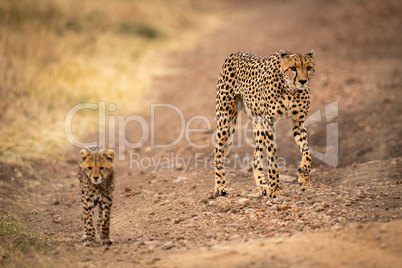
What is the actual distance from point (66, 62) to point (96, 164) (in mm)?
7262

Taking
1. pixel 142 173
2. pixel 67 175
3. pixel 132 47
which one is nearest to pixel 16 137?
pixel 67 175

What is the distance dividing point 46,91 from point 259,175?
5.50 m

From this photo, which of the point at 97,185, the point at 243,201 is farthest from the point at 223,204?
the point at 97,185

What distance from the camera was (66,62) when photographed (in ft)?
39.1

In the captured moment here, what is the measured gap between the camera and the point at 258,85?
20.7ft

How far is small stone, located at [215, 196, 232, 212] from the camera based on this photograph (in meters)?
5.84

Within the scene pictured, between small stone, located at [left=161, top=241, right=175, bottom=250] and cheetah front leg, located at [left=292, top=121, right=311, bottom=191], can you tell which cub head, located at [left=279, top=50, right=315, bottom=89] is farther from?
small stone, located at [left=161, top=241, right=175, bottom=250]

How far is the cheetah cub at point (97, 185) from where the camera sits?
16.7 feet

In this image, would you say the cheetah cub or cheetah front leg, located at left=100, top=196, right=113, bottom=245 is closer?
the cheetah cub

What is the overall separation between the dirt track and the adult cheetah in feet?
0.91

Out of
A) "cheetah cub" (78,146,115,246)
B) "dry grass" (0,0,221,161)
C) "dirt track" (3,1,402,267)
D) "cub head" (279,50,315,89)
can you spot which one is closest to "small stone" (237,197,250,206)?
"dirt track" (3,1,402,267)

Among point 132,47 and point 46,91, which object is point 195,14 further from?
point 46,91

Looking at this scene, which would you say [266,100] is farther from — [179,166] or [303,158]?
[179,166]

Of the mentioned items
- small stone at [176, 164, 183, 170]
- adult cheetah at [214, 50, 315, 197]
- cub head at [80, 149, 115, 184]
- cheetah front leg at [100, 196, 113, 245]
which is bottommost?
cheetah front leg at [100, 196, 113, 245]
